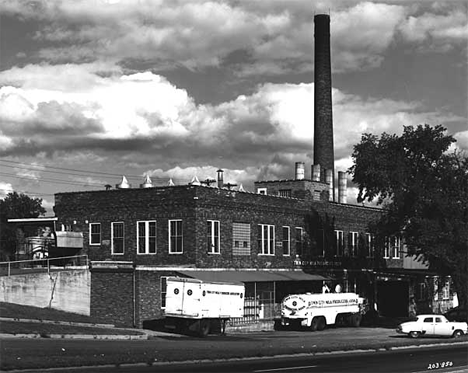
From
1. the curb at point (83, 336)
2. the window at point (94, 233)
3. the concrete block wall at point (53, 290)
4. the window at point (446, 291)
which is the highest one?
the window at point (94, 233)

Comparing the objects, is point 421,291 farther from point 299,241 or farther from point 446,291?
point 299,241

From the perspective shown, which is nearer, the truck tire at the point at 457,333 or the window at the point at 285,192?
the truck tire at the point at 457,333

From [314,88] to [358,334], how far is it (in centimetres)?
3101

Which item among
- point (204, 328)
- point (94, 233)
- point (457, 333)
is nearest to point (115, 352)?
point (204, 328)

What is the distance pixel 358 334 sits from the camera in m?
49.0

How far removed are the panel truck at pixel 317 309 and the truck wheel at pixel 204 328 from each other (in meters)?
7.18

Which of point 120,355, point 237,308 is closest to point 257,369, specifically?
point 120,355

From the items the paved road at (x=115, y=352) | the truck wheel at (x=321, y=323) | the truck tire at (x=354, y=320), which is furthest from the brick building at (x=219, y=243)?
the paved road at (x=115, y=352)

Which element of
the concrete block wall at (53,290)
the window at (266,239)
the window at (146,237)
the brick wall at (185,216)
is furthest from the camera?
the window at (266,239)

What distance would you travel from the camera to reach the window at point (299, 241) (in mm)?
58188

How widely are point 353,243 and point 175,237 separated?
792 inches

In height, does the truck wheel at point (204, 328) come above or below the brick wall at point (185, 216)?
below

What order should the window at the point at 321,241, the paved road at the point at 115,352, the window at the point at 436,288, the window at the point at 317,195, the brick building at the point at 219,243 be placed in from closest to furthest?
the paved road at the point at 115,352 → the brick building at the point at 219,243 → the window at the point at 321,241 → the window at the point at 317,195 → the window at the point at 436,288

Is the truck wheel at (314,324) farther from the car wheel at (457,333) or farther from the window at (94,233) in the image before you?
the window at (94,233)
